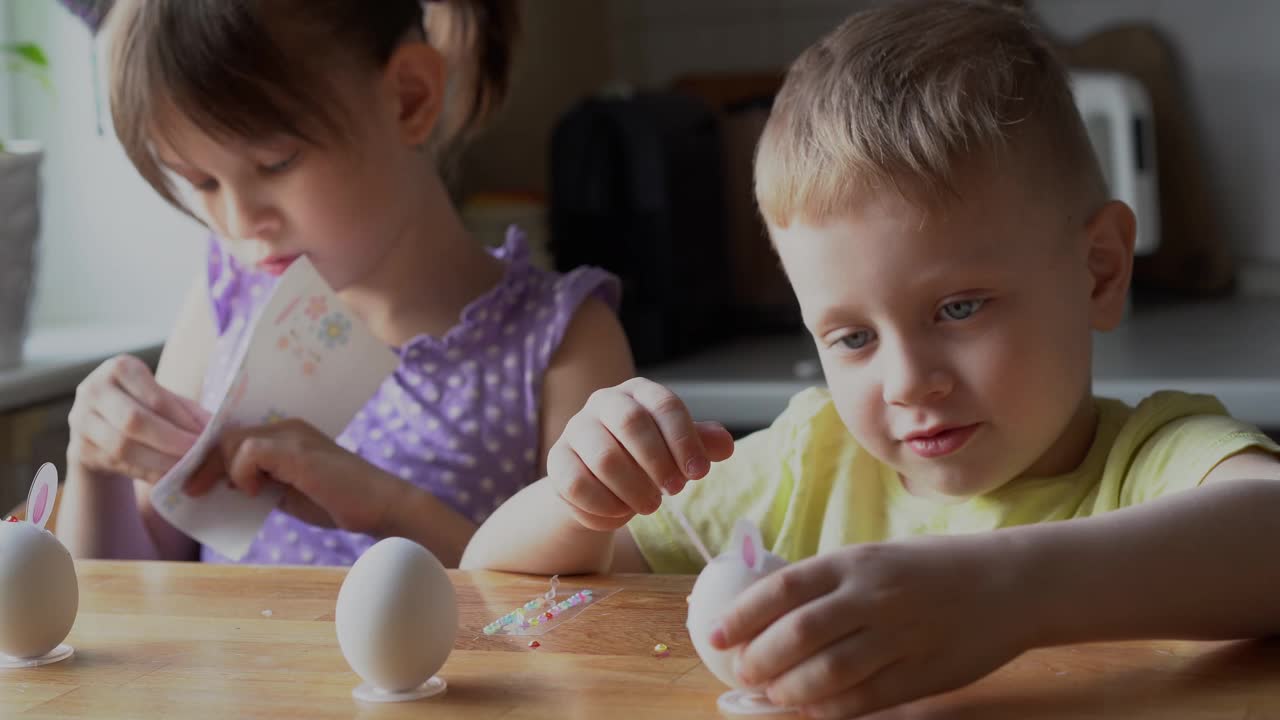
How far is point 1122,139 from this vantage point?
227 cm

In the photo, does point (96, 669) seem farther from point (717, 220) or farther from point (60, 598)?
point (717, 220)

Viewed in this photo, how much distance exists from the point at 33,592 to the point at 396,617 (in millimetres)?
209

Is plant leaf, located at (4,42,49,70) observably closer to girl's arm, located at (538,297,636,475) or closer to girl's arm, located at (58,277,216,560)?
girl's arm, located at (58,277,216,560)

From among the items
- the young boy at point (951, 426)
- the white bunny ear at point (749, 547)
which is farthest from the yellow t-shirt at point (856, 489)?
the white bunny ear at point (749, 547)

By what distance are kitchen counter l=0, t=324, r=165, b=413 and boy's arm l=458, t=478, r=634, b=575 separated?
3.20 ft

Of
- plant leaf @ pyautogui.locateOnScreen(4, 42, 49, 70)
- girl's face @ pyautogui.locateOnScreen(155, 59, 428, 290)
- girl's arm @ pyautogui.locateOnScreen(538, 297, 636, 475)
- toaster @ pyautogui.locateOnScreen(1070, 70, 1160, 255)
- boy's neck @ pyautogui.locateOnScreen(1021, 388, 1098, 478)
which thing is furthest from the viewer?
toaster @ pyautogui.locateOnScreen(1070, 70, 1160, 255)

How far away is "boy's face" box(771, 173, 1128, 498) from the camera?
859 millimetres

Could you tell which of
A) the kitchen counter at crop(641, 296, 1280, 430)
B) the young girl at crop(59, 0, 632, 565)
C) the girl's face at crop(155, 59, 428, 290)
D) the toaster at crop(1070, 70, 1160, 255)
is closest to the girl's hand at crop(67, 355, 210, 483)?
the young girl at crop(59, 0, 632, 565)

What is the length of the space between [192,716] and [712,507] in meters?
0.49

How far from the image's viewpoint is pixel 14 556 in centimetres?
76

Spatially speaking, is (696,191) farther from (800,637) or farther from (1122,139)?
(800,637)

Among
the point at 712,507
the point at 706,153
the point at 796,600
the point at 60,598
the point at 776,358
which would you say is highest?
the point at 796,600

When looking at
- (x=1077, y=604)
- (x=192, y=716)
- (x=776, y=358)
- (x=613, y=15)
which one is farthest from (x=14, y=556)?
(x=613, y=15)

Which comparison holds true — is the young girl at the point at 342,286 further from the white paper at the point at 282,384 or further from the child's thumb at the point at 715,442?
the child's thumb at the point at 715,442
